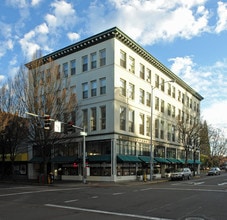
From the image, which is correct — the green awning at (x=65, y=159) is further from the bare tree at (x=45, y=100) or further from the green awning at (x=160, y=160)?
the green awning at (x=160, y=160)

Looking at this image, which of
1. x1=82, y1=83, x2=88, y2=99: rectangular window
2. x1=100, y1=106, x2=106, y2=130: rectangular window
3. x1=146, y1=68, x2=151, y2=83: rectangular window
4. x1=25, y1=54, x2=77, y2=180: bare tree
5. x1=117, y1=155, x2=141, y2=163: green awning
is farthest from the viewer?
x1=146, y1=68, x2=151, y2=83: rectangular window

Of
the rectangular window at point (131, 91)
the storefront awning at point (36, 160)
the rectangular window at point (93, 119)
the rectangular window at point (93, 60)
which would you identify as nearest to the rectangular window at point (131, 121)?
the rectangular window at point (131, 91)

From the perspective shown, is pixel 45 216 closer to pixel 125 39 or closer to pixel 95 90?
pixel 95 90

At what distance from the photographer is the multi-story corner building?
1383 inches

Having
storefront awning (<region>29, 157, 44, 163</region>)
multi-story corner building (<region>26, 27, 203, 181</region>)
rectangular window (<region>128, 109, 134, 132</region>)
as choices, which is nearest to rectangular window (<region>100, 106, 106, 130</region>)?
multi-story corner building (<region>26, 27, 203, 181</region>)

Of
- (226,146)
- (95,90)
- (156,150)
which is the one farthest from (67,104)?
(226,146)

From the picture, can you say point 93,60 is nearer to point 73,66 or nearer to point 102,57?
point 102,57

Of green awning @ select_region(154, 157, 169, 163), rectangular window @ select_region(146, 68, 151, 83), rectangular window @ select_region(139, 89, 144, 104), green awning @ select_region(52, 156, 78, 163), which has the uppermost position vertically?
rectangular window @ select_region(146, 68, 151, 83)

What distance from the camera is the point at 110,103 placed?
3522 centimetres

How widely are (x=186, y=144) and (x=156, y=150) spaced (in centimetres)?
845

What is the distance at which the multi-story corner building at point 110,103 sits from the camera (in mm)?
35125

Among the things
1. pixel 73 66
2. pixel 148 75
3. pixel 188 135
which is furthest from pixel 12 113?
pixel 188 135

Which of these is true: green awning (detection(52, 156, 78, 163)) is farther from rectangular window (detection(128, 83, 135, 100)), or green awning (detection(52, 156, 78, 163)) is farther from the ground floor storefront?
rectangular window (detection(128, 83, 135, 100))

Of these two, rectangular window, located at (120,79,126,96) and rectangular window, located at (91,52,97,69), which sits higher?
rectangular window, located at (91,52,97,69)
